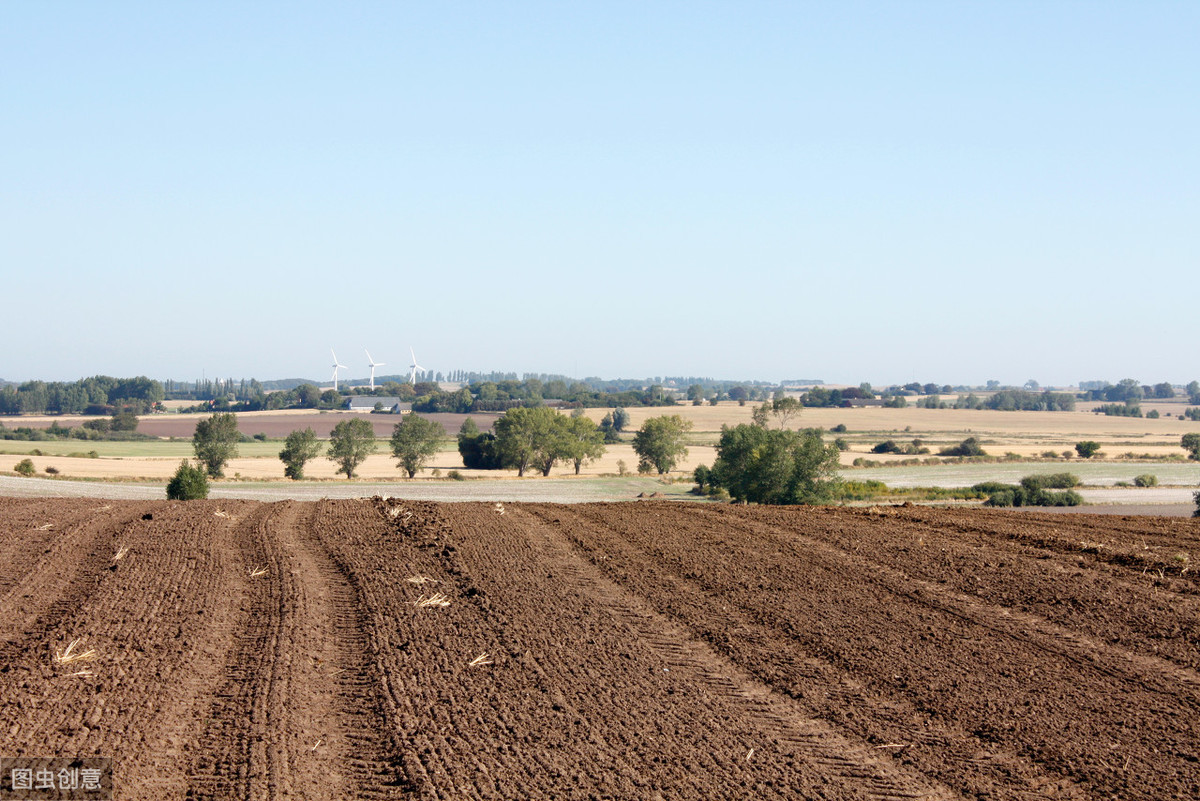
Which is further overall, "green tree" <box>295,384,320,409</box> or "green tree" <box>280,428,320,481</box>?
"green tree" <box>295,384,320,409</box>

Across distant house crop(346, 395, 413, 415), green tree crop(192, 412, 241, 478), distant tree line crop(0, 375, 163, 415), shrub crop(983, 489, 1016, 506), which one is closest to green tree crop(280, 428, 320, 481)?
green tree crop(192, 412, 241, 478)

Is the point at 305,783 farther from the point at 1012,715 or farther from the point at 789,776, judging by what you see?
the point at 1012,715

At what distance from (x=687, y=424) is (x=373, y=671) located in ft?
248

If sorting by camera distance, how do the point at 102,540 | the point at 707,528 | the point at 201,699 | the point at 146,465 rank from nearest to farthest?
the point at 201,699 < the point at 102,540 < the point at 707,528 < the point at 146,465

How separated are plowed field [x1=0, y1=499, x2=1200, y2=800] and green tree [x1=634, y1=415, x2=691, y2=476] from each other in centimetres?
5661

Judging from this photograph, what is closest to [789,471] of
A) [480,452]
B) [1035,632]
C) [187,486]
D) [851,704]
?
[187,486]

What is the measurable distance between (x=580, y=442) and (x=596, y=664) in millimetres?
66045

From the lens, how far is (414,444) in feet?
230

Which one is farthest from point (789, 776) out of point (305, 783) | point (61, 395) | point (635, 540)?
point (61, 395)

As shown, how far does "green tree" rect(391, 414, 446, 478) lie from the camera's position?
228 feet

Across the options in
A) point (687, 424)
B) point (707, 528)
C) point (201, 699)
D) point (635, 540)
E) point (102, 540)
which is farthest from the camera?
point (687, 424)

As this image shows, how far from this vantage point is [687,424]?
8456 cm

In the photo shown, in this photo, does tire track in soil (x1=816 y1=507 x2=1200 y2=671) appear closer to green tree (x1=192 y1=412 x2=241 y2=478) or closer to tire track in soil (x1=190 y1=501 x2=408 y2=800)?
tire track in soil (x1=190 y1=501 x2=408 y2=800)

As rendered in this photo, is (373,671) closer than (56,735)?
No
